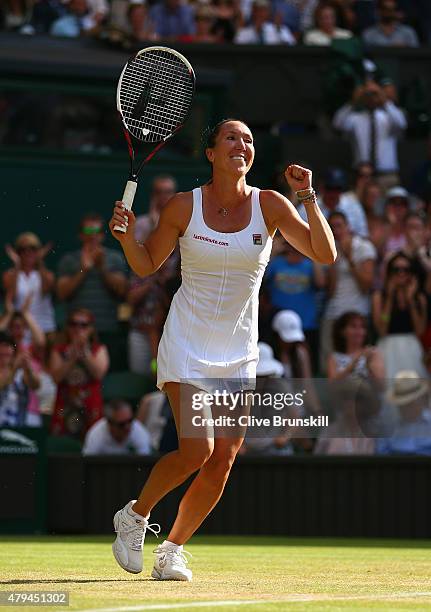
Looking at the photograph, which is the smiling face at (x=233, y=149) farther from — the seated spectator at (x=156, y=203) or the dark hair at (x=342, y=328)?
the seated spectator at (x=156, y=203)

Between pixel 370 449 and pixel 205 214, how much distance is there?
539 centimetres

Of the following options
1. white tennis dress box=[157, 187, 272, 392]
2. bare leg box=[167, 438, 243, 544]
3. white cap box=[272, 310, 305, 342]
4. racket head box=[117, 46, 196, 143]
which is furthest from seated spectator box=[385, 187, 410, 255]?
bare leg box=[167, 438, 243, 544]

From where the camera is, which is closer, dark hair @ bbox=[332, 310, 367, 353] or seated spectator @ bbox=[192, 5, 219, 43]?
dark hair @ bbox=[332, 310, 367, 353]

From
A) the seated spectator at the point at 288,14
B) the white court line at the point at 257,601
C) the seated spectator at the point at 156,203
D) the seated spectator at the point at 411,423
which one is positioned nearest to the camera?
the white court line at the point at 257,601

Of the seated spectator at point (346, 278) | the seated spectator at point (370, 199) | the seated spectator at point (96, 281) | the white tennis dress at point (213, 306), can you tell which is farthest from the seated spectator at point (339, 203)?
the white tennis dress at point (213, 306)

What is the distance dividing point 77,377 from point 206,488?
5.49 m

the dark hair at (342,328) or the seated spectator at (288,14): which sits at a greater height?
the seated spectator at (288,14)

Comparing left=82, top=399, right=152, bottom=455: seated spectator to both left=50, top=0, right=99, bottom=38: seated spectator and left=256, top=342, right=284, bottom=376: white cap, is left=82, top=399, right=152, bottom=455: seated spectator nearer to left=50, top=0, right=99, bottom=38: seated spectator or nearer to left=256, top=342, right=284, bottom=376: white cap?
left=256, top=342, right=284, bottom=376: white cap

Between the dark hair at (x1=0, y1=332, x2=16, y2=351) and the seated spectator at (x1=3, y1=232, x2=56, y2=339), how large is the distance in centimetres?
88

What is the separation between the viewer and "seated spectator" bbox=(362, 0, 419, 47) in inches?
701

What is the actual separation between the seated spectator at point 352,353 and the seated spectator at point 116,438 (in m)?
1.58

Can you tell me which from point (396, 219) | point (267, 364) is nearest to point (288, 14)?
point (396, 219)

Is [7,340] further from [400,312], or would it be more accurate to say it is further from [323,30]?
[323,30]

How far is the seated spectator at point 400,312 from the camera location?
13039mm
